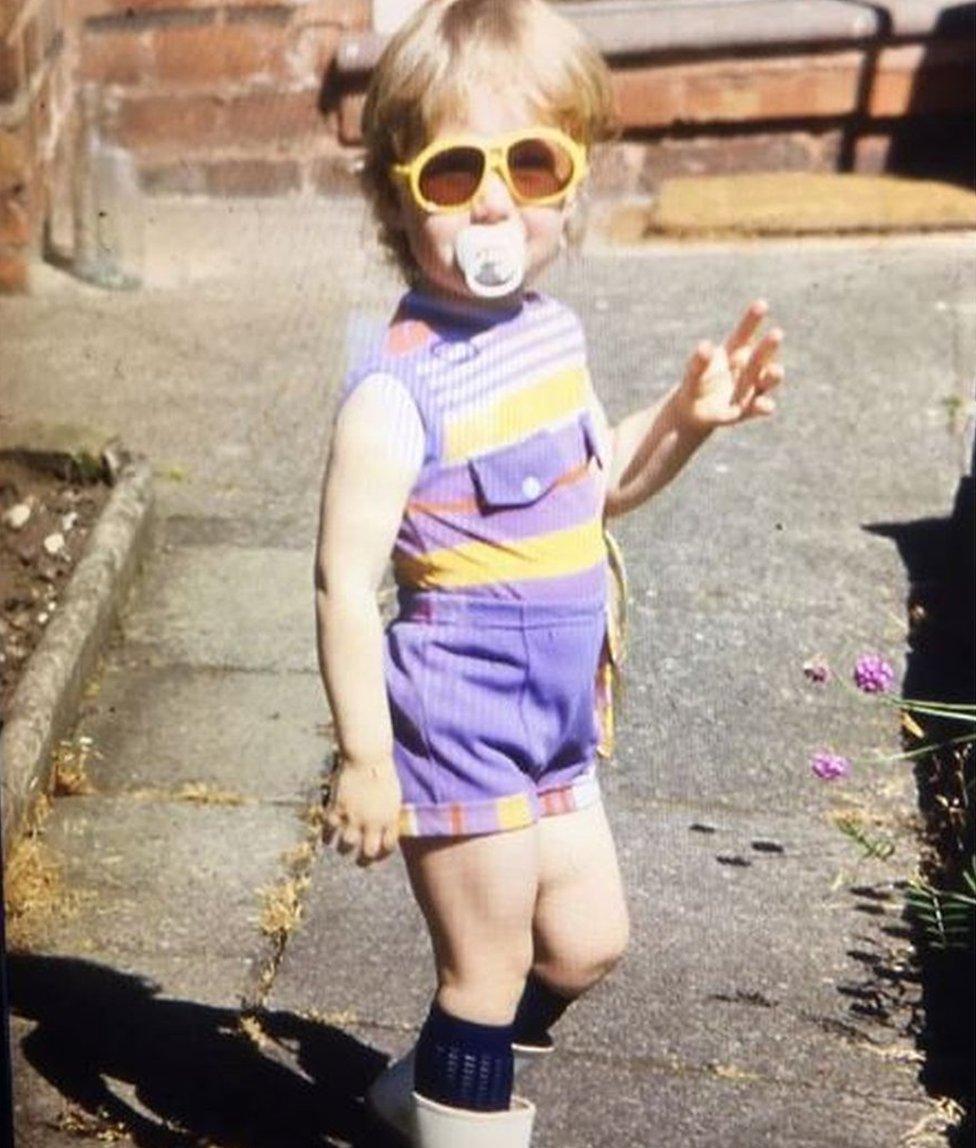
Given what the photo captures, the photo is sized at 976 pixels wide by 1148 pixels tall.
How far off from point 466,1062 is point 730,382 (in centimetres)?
85

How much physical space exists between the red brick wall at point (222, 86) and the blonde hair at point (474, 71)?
463 cm

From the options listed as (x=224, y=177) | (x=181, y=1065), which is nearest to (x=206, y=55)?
(x=224, y=177)

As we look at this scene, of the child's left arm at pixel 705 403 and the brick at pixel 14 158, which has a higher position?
the brick at pixel 14 158

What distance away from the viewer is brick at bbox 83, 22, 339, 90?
718cm

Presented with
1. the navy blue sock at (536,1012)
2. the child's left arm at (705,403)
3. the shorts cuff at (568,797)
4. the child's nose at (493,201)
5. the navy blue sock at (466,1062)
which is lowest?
the navy blue sock at (466,1062)

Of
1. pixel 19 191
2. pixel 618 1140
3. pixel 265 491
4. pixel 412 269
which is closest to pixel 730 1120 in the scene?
pixel 618 1140

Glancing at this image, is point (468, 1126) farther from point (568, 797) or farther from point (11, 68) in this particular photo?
point (11, 68)

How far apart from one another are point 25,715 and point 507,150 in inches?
74.9

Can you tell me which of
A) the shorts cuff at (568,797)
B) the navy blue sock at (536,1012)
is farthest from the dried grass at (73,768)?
the shorts cuff at (568,797)

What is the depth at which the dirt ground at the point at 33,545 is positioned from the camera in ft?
15.2

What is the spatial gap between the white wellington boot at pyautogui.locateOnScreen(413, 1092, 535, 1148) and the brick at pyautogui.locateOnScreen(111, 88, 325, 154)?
481 cm

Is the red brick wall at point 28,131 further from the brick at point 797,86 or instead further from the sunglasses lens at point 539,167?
the sunglasses lens at point 539,167

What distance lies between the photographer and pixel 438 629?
9.04 feet

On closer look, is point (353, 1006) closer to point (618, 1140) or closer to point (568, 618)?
point (618, 1140)
